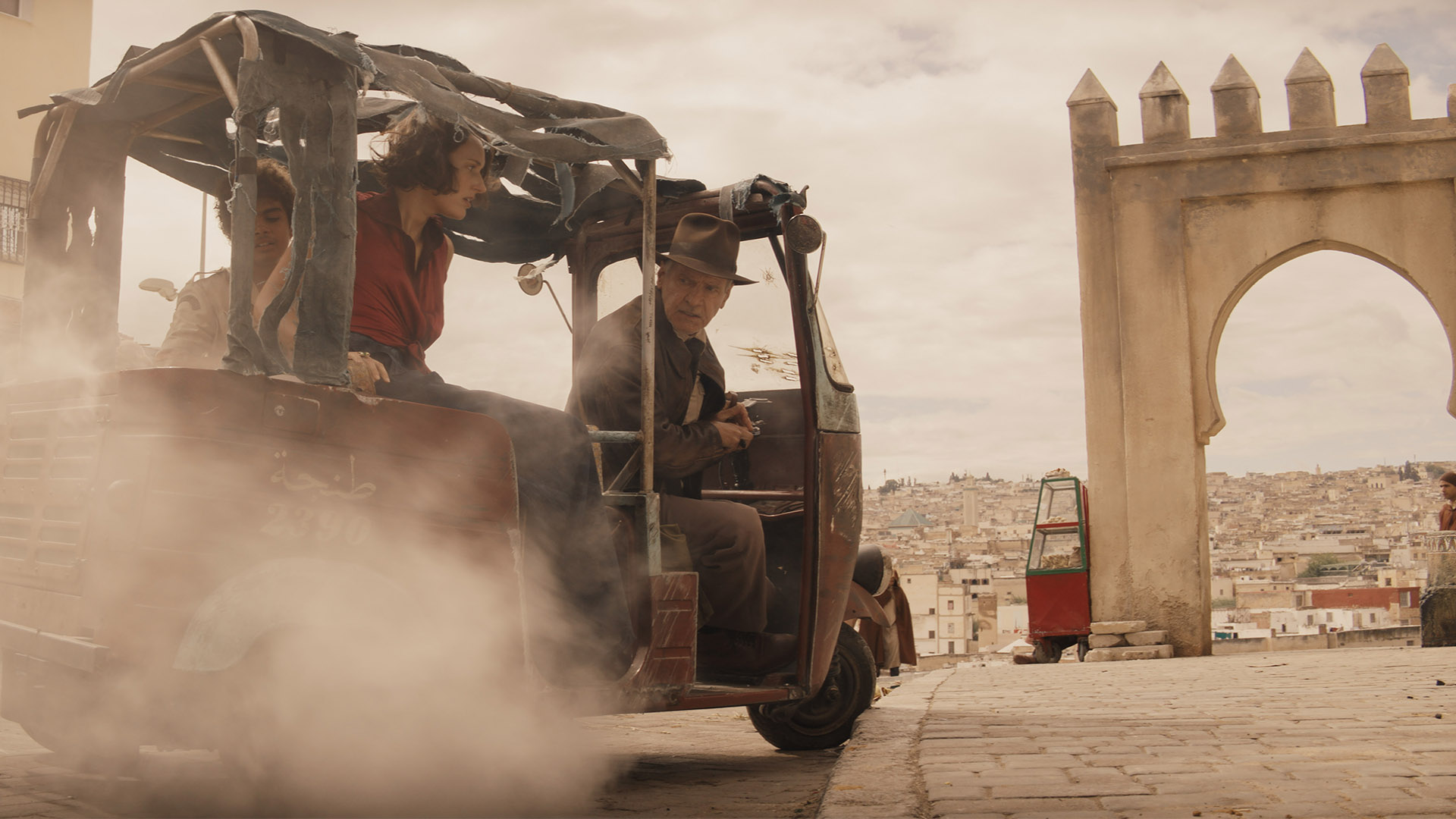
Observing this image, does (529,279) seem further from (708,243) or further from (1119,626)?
(1119,626)

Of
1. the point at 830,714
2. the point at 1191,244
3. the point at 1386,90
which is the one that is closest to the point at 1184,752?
the point at 830,714

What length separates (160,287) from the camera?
15.4 ft

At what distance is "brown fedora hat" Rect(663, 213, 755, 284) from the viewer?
536 centimetres

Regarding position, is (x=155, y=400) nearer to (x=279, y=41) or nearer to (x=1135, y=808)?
(x=279, y=41)

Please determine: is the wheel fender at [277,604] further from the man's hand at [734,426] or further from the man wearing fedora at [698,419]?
the man's hand at [734,426]

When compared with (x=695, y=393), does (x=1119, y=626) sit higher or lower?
lower

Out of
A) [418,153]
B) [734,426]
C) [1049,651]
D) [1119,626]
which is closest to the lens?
[418,153]

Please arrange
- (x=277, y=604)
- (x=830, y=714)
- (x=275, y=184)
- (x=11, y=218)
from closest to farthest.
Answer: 1. (x=277, y=604)
2. (x=275, y=184)
3. (x=830, y=714)
4. (x=11, y=218)

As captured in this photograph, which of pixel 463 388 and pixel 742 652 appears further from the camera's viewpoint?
pixel 742 652

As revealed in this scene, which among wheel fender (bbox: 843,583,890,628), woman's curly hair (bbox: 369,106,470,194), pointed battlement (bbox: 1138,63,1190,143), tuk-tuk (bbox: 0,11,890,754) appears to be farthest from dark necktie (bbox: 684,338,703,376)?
pointed battlement (bbox: 1138,63,1190,143)

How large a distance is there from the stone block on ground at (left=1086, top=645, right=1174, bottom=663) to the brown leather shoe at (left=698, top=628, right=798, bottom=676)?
36.0ft

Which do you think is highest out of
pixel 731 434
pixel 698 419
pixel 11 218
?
pixel 11 218

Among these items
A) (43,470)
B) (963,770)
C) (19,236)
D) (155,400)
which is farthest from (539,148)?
(19,236)

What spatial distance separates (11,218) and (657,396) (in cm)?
1296
